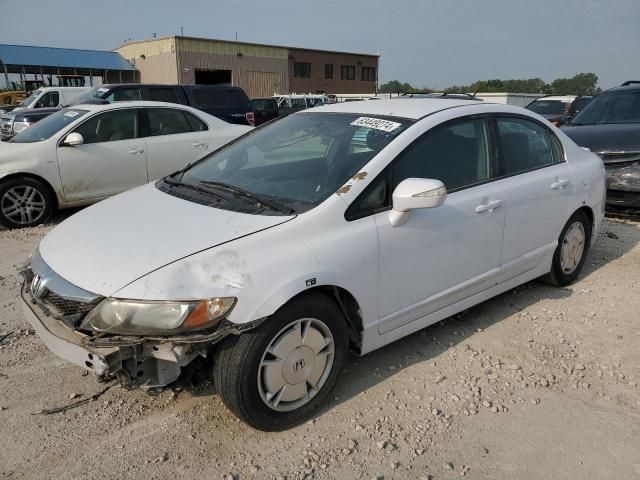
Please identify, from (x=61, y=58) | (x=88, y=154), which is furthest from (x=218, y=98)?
(x=61, y=58)

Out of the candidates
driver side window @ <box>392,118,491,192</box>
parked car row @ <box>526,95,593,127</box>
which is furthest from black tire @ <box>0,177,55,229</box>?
parked car row @ <box>526,95,593,127</box>

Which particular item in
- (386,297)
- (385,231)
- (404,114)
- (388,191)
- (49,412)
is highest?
(404,114)

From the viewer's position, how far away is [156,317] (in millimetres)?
2295

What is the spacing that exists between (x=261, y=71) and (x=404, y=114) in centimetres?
4780

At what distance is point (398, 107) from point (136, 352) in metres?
2.29

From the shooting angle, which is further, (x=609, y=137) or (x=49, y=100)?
(x=49, y=100)

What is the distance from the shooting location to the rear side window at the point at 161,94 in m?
11.5

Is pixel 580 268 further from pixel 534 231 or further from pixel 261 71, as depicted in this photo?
pixel 261 71

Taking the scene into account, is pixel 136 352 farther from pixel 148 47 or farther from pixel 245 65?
pixel 245 65

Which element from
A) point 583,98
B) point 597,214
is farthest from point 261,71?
point 597,214

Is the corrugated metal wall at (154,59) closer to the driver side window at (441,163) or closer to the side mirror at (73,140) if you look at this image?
the side mirror at (73,140)

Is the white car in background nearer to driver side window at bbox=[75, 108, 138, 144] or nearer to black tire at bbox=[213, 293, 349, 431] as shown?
driver side window at bbox=[75, 108, 138, 144]

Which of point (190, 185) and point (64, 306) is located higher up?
point (190, 185)

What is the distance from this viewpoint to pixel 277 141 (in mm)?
3701
